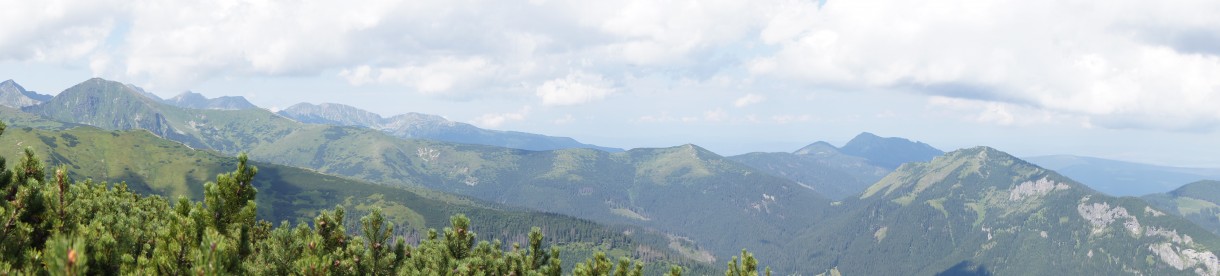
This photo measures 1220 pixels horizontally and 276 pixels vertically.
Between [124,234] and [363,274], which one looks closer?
[124,234]

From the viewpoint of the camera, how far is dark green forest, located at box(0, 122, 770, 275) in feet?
45.9

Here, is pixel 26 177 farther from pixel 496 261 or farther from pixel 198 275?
pixel 496 261

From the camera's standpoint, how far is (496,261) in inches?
1209

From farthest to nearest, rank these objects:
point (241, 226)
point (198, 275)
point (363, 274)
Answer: point (363, 274), point (241, 226), point (198, 275)

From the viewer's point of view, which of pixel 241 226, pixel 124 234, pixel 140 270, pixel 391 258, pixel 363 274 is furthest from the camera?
pixel 391 258

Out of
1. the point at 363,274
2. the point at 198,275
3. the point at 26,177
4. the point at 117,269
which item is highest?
the point at 26,177

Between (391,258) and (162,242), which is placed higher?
(162,242)

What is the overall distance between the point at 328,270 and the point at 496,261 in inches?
423

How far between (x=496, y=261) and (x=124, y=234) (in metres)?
15.5

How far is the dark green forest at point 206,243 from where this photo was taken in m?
14.0

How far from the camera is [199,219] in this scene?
17.7 m

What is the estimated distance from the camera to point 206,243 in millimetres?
11383

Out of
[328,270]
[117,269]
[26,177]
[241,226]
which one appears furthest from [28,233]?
[328,270]

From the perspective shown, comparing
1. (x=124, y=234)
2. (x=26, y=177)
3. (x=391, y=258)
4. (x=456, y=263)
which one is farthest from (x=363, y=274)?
(x=26, y=177)
